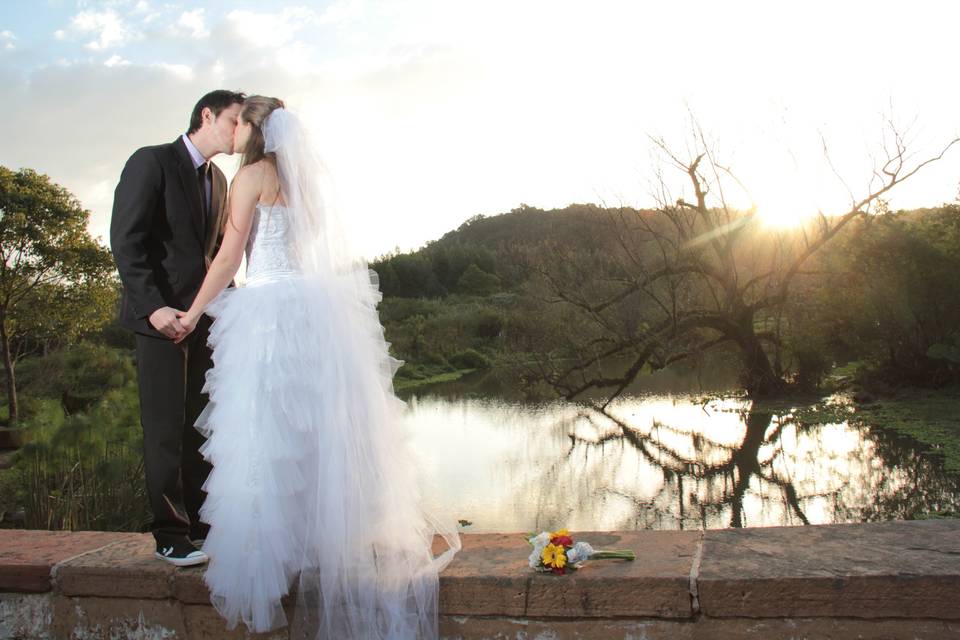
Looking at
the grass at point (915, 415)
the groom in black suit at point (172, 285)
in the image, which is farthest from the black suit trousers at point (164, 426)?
the grass at point (915, 415)

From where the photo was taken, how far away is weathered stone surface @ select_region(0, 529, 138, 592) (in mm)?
2445

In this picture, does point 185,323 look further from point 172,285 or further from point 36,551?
point 36,551

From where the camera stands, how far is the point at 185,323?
7.91 ft

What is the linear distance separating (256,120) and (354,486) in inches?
46.0

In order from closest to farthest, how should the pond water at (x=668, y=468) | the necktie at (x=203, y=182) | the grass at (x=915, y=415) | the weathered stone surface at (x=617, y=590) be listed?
the weathered stone surface at (x=617, y=590) < the necktie at (x=203, y=182) < the pond water at (x=668, y=468) < the grass at (x=915, y=415)

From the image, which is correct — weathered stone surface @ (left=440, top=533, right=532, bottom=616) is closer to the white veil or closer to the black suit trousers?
the white veil

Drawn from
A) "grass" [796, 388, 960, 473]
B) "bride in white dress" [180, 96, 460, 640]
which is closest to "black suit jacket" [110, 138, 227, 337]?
"bride in white dress" [180, 96, 460, 640]

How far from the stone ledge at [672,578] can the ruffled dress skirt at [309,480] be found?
0.53 feet

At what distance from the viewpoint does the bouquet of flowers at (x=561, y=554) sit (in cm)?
210

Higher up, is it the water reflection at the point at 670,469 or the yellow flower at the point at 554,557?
the yellow flower at the point at 554,557

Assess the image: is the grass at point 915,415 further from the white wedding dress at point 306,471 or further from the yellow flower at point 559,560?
the white wedding dress at point 306,471

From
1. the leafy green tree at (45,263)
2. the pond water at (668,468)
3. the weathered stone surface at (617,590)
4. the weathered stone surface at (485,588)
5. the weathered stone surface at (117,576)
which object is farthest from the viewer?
the leafy green tree at (45,263)

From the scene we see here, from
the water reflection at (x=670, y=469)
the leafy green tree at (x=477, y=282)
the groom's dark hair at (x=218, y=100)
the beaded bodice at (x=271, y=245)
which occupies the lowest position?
the water reflection at (x=670, y=469)

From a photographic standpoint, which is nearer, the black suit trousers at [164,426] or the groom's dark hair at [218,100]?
the black suit trousers at [164,426]
